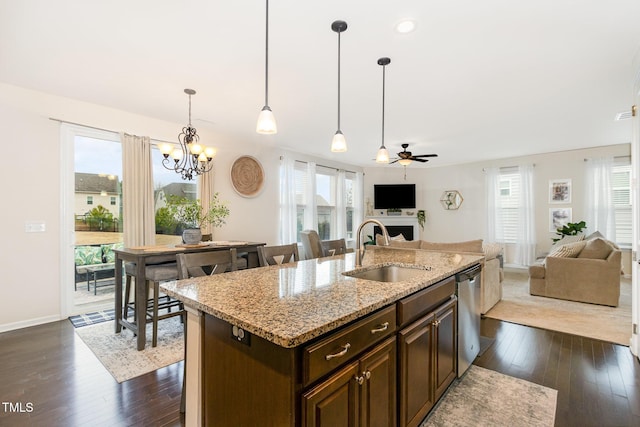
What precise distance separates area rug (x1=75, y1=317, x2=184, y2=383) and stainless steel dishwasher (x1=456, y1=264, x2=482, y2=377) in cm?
235

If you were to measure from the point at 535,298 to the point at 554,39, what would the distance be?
366 centimetres

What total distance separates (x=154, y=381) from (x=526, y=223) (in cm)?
752

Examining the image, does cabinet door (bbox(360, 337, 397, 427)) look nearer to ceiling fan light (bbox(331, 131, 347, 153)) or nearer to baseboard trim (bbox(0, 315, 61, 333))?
ceiling fan light (bbox(331, 131, 347, 153))

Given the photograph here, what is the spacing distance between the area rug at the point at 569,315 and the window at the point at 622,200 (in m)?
1.68

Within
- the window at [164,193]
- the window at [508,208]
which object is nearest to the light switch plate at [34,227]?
the window at [164,193]

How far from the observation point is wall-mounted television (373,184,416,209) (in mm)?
8336

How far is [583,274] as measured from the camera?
422 centimetres

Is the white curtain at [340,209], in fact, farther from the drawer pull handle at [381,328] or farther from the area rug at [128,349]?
the drawer pull handle at [381,328]

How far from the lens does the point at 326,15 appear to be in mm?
2131

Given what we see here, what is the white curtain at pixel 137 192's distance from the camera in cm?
394

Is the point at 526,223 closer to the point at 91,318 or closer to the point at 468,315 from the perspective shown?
the point at 468,315

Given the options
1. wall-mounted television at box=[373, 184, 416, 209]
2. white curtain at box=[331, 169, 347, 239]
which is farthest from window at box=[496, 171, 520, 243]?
white curtain at box=[331, 169, 347, 239]

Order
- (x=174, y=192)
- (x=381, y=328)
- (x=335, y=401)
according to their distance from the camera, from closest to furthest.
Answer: (x=335, y=401) < (x=381, y=328) < (x=174, y=192)

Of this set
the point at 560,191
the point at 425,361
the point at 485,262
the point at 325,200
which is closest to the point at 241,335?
the point at 425,361
